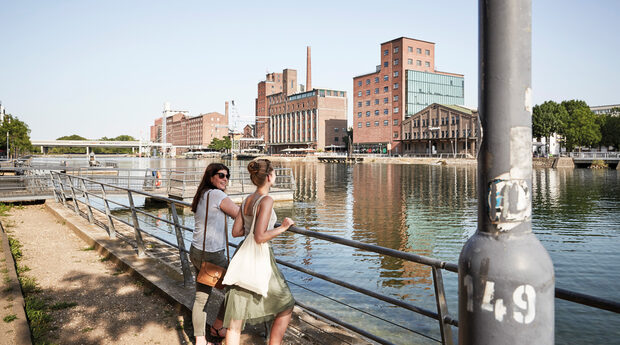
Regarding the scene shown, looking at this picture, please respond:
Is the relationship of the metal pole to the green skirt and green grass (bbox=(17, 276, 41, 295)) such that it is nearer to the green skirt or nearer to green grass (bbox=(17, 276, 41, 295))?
the green skirt

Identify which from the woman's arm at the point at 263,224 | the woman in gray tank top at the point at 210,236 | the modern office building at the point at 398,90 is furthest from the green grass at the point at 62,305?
the modern office building at the point at 398,90

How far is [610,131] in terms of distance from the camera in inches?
3354

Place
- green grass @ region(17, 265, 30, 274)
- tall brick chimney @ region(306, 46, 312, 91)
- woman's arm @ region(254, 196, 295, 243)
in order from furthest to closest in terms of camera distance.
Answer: tall brick chimney @ region(306, 46, 312, 91), green grass @ region(17, 265, 30, 274), woman's arm @ region(254, 196, 295, 243)

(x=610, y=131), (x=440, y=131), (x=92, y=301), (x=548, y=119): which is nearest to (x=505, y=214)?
(x=92, y=301)

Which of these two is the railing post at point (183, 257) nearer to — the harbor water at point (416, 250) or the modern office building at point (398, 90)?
the harbor water at point (416, 250)

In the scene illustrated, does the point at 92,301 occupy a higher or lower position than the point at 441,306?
lower

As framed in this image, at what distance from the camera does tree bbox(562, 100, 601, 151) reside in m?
79.1

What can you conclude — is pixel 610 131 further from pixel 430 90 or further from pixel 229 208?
pixel 229 208

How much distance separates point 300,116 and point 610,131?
270ft

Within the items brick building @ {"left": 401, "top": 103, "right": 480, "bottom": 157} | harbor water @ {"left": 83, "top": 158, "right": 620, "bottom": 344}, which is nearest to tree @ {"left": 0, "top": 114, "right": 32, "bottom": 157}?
harbor water @ {"left": 83, "top": 158, "right": 620, "bottom": 344}

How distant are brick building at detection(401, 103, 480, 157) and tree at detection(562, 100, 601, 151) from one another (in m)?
16.2

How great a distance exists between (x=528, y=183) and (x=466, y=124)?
9010cm

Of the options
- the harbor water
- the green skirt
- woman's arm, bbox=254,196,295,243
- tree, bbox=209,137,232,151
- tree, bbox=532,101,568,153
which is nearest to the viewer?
woman's arm, bbox=254,196,295,243

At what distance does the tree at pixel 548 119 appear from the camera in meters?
76.5
